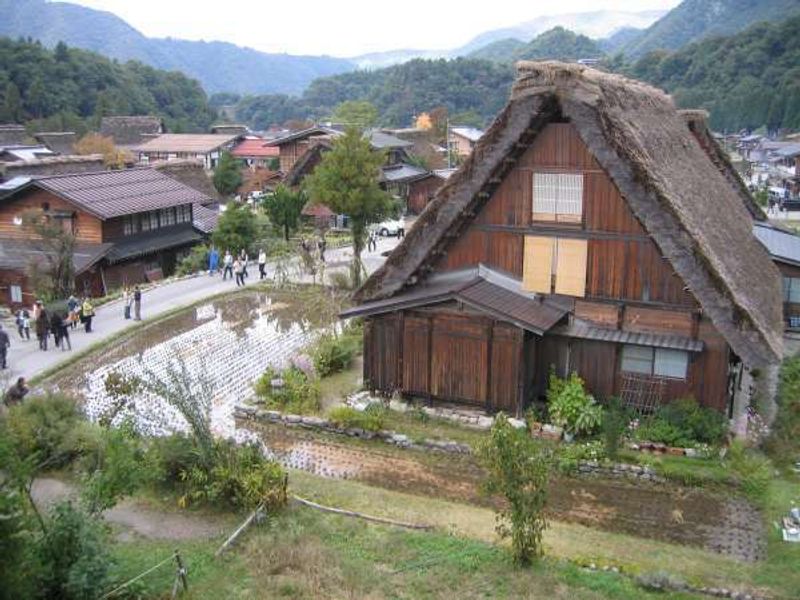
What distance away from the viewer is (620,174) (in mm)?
14297

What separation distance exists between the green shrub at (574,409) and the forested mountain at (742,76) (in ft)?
294

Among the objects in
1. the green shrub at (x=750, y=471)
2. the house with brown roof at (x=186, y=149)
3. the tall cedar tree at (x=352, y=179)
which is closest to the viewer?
the green shrub at (x=750, y=471)

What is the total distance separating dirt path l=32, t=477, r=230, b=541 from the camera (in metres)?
11.3

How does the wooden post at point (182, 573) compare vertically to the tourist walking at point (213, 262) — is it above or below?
below

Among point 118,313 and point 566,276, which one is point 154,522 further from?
point 118,313

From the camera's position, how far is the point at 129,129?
83.6m

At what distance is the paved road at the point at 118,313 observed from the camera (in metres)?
20.5

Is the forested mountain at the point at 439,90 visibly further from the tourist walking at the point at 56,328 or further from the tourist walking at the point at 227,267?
the tourist walking at the point at 56,328

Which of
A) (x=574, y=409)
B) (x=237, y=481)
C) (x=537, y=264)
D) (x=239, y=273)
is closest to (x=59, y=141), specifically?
(x=239, y=273)

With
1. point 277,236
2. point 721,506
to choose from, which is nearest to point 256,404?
point 721,506

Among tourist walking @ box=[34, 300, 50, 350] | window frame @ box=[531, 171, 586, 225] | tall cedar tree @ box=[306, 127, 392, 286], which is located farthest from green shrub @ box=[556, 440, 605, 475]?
tall cedar tree @ box=[306, 127, 392, 286]

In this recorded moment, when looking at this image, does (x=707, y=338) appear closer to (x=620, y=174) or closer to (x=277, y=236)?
(x=620, y=174)

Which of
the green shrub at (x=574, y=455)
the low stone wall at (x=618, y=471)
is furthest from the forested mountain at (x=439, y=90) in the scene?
the low stone wall at (x=618, y=471)

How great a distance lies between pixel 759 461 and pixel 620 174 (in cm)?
585
